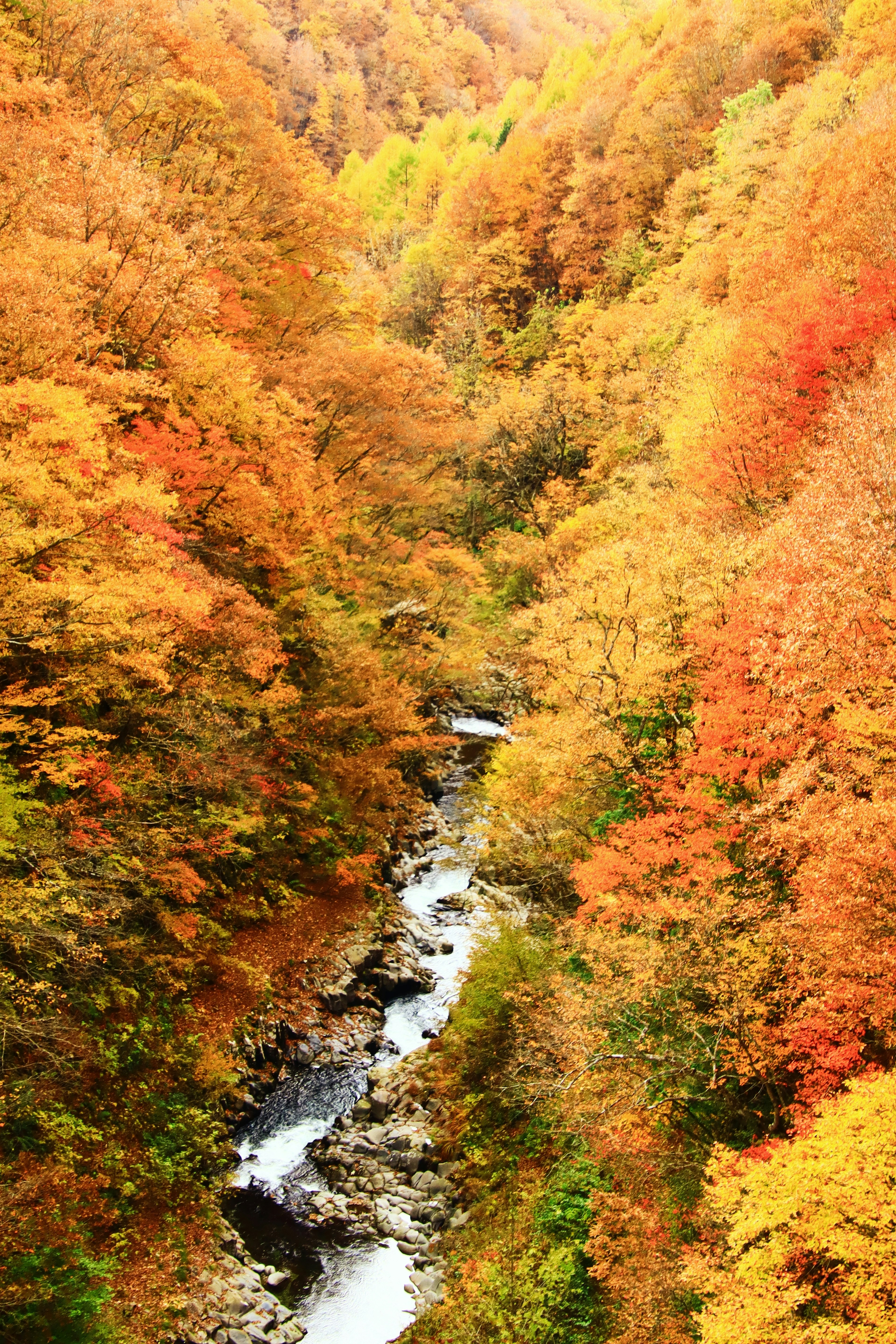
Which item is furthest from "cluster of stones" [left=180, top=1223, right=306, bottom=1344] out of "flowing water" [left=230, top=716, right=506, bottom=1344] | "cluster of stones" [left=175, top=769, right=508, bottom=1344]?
"flowing water" [left=230, top=716, right=506, bottom=1344]

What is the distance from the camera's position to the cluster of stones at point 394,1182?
44.7ft

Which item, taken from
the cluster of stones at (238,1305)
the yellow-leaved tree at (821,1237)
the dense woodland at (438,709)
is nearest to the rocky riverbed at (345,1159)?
the cluster of stones at (238,1305)

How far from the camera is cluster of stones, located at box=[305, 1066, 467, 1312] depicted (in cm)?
1361

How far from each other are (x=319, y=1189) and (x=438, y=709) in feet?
72.7

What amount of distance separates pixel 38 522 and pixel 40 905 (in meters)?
5.42

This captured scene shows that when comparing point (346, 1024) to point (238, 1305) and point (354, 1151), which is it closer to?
point (354, 1151)

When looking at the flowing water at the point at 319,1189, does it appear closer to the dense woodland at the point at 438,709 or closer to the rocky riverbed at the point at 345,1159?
the rocky riverbed at the point at 345,1159

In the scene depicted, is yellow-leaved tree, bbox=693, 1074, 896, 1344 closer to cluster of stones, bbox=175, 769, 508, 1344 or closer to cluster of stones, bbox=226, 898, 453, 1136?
cluster of stones, bbox=175, 769, 508, 1344

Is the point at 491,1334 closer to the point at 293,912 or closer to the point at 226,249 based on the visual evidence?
the point at 293,912

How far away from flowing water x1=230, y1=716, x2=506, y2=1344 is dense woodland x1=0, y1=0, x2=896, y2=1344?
1.12 metres

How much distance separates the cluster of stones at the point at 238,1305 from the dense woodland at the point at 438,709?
0.69 metres

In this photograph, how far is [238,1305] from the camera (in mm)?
11578

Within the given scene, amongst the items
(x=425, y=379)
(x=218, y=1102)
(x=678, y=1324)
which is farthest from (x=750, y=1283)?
(x=425, y=379)

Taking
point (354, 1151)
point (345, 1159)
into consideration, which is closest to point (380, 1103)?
point (354, 1151)
